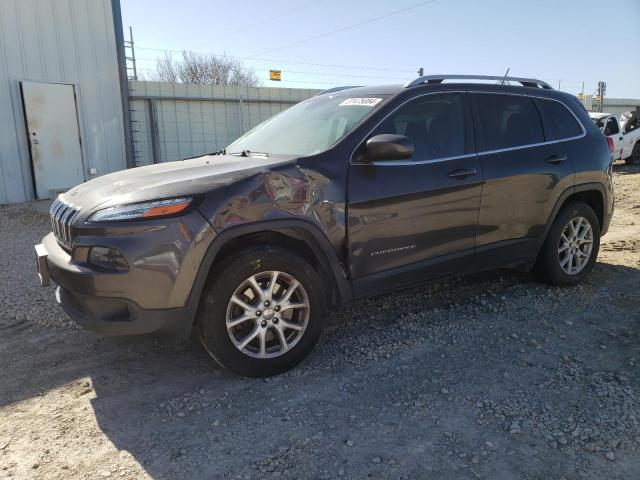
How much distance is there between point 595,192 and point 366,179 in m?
2.81

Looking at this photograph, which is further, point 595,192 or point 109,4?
point 109,4

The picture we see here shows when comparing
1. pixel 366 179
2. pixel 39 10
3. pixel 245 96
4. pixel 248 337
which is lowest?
pixel 248 337

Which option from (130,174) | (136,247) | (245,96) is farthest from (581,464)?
(245,96)

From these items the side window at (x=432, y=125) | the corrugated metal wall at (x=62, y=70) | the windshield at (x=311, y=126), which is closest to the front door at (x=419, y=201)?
the side window at (x=432, y=125)

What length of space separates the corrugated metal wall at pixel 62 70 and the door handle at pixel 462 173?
9.34 m

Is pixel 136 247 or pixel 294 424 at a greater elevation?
pixel 136 247

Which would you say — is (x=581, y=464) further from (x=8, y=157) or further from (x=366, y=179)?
(x=8, y=157)

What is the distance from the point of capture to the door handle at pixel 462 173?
379cm

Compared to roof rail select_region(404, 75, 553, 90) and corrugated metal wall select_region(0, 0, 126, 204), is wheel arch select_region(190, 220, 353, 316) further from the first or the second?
corrugated metal wall select_region(0, 0, 126, 204)

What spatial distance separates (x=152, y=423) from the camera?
2.75 metres

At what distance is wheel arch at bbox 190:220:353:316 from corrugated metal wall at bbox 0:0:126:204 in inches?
350

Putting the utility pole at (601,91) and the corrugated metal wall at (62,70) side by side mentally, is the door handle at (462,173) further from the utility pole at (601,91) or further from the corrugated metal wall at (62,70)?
the utility pole at (601,91)

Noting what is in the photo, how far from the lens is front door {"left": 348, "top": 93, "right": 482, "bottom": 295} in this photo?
3.40 meters

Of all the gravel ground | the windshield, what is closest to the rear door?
the gravel ground
